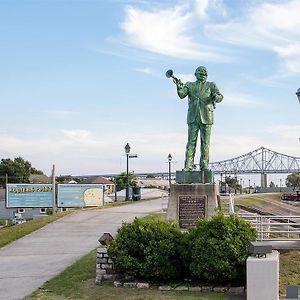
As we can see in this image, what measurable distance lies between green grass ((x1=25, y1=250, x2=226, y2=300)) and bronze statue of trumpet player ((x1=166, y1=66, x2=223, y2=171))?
21.9 feet

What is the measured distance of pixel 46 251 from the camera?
54.1 feet

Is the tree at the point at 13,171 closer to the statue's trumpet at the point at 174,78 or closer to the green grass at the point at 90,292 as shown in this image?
the statue's trumpet at the point at 174,78

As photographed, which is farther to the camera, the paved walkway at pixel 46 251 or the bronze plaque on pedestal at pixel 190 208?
the bronze plaque on pedestal at pixel 190 208

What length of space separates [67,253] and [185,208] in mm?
3836

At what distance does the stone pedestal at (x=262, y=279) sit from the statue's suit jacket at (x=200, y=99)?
8.47 meters

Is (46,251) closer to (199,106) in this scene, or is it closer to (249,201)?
(199,106)

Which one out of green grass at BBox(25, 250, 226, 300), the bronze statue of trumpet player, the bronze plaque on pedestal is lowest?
green grass at BBox(25, 250, 226, 300)

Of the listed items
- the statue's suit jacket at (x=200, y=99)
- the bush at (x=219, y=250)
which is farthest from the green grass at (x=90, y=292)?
the statue's suit jacket at (x=200, y=99)

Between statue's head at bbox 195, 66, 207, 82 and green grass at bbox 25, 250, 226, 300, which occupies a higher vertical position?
statue's head at bbox 195, 66, 207, 82

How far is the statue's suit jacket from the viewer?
1786 centimetres

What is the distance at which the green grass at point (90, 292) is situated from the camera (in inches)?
418

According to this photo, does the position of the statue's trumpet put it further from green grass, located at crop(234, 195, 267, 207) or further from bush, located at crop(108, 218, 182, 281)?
green grass, located at crop(234, 195, 267, 207)

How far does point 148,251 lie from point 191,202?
562 cm

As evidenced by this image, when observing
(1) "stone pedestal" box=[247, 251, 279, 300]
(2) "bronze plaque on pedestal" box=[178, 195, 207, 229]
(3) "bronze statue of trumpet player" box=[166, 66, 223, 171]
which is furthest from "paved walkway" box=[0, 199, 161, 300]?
(1) "stone pedestal" box=[247, 251, 279, 300]
